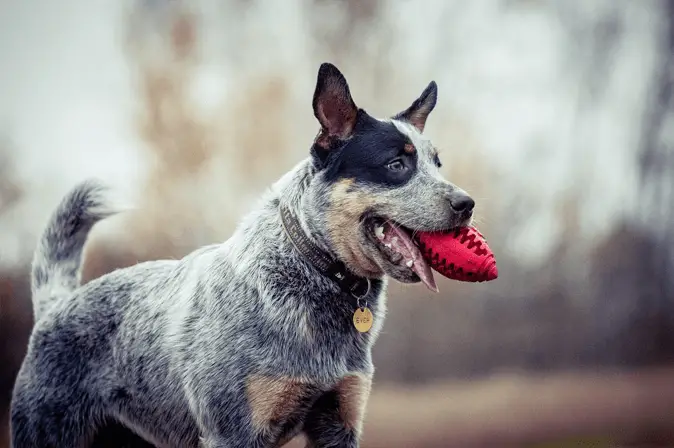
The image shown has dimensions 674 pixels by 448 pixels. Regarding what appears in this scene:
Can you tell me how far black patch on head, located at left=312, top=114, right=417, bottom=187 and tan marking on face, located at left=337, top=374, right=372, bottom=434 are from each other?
634 millimetres

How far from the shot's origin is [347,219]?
88.6 inches

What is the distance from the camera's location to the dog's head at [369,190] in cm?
220

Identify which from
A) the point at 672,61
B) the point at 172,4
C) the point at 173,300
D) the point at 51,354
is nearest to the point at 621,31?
the point at 672,61

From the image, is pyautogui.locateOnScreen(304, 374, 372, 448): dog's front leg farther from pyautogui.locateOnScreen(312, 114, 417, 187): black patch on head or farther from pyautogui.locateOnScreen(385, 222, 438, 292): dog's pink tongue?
pyautogui.locateOnScreen(312, 114, 417, 187): black patch on head

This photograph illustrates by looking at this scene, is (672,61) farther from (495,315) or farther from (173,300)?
(173,300)

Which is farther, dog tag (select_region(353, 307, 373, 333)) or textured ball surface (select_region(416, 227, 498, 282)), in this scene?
dog tag (select_region(353, 307, 373, 333))

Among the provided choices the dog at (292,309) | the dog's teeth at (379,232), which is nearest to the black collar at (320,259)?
the dog at (292,309)

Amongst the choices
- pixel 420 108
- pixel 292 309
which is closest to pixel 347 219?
pixel 292 309

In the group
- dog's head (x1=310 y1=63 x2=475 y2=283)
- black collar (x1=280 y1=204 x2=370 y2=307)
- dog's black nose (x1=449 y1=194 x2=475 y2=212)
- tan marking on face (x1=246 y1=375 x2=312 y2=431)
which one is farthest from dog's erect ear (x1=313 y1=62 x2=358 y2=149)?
tan marking on face (x1=246 y1=375 x2=312 y2=431)

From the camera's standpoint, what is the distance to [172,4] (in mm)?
4086

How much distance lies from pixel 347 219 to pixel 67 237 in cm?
136

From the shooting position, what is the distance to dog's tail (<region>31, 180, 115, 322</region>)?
2.96 metres

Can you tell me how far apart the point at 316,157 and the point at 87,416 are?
1.28 m

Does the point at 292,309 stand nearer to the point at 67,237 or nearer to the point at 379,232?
the point at 379,232
